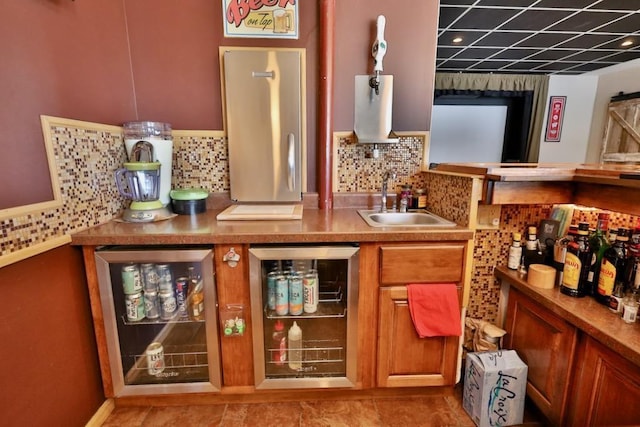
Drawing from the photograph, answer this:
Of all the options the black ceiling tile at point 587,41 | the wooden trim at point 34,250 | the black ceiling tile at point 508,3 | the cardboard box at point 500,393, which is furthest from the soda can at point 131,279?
the black ceiling tile at point 587,41

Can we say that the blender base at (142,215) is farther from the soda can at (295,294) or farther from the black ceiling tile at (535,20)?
the black ceiling tile at (535,20)

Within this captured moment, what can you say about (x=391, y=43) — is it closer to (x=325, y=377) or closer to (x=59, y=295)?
(x=325, y=377)

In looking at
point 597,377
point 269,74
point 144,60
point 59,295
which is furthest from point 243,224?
point 597,377

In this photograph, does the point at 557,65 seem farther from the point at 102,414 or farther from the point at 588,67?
the point at 102,414

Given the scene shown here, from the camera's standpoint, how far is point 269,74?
1.72 m

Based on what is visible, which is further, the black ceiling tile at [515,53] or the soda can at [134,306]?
the black ceiling tile at [515,53]

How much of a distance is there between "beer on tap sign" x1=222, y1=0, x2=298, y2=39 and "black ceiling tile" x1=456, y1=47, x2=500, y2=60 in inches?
107

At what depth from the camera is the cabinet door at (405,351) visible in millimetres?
1350

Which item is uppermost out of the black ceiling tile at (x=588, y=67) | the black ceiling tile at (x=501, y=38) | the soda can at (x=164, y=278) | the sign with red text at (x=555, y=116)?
the black ceiling tile at (x=501, y=38)

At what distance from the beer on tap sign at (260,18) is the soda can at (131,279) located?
1.39m

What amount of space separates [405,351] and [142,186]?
1.55 meters

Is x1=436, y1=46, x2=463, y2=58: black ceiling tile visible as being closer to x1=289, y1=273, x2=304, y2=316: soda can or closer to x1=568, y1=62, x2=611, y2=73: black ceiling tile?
x1=568, y1=62, x2=611, y2=73: black ceiling tile

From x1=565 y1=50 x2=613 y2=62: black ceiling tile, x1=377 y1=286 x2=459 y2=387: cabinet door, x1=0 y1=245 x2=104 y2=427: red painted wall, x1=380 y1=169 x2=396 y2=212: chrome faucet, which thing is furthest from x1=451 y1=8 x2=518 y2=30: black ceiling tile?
x1=0 y1=245 x2=104 y2=427: red painted wall

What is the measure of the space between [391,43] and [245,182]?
124cm
